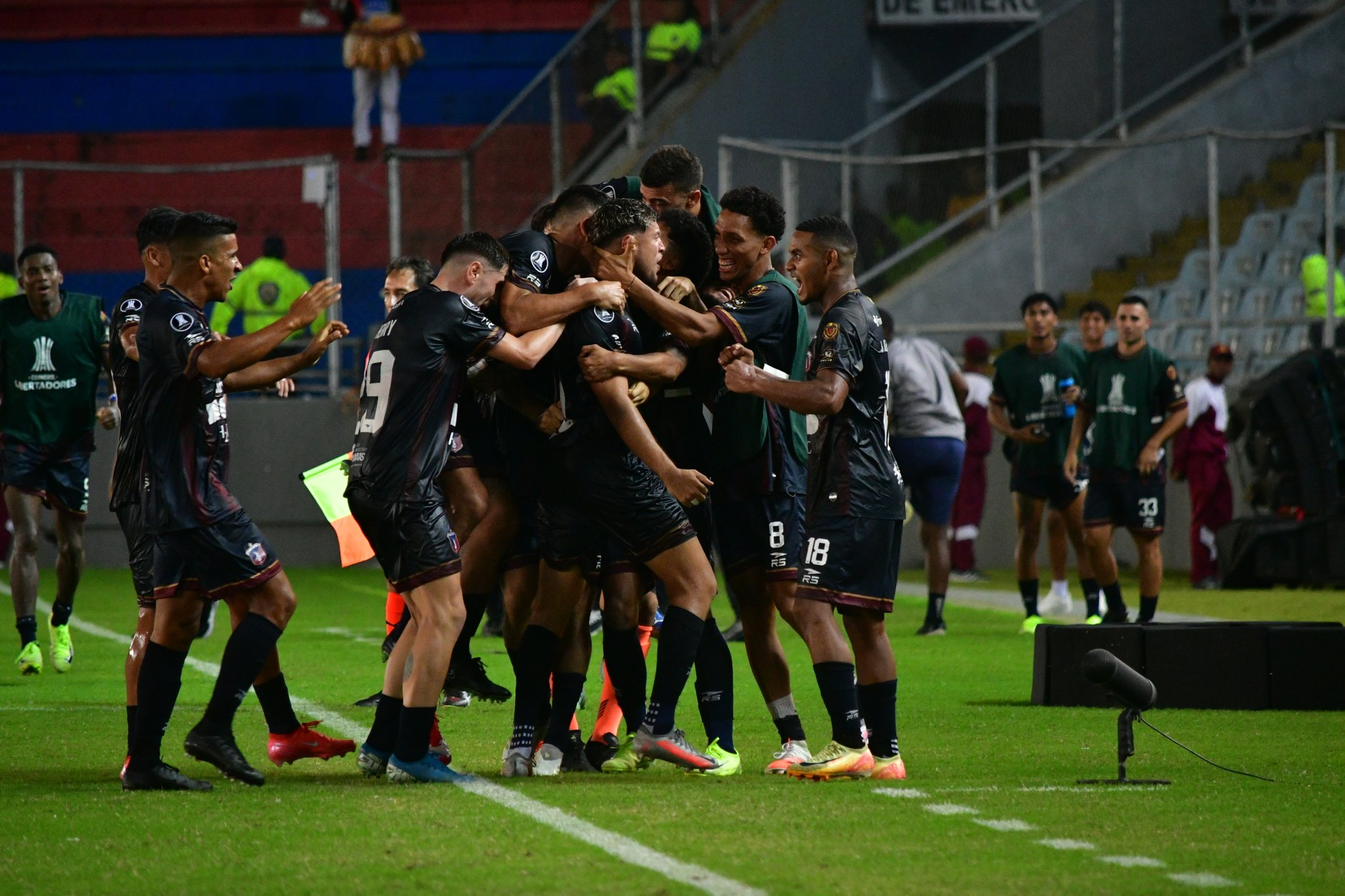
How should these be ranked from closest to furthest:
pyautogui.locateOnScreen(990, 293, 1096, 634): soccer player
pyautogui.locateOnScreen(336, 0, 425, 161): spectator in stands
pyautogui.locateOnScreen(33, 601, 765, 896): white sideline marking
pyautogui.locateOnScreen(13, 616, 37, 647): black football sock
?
pyautogui.locateOnScreen(33, 601, 765, 896): white sideline marking → pyautogui.locateOnScreen(13, 616, 37, 647): black football sock → pyautogui.locateOnScreen(990, 293, 1096, 634): soccer player → pyautogui.locateOnScreen(336, 0, 425, 161): spectator in stands

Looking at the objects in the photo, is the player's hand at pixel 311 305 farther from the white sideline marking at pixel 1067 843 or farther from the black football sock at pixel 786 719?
the white sideline marking at pixel 1067 843

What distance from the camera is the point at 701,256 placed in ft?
23.7

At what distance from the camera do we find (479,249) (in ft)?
21.4

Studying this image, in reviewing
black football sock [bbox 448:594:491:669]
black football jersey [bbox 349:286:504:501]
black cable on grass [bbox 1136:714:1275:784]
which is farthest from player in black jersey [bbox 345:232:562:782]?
black cable on grass [bbox 1136:714:1275:784]

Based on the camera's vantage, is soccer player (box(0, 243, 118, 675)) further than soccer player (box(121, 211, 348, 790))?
Yes

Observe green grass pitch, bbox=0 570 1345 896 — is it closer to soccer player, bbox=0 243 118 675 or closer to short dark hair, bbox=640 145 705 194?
soccer player, bbox=0 243 118 675

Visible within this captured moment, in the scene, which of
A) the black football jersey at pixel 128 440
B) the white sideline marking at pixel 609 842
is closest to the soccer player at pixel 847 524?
the white sideline marking at pixel 609 842

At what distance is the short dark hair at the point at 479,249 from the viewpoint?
6.52 m

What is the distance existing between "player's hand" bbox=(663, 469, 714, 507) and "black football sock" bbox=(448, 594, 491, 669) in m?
1.76

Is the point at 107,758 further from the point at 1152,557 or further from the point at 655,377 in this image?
the point at 1152,557

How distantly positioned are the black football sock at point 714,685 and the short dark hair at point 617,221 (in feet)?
4.80

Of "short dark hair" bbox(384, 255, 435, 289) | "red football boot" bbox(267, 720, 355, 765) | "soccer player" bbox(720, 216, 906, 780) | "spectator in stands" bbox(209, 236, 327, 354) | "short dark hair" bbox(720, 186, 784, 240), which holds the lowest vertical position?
"red football boot" bbox(267, 720, 355, 765)

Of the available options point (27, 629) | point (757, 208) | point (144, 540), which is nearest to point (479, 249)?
point (757, 208)

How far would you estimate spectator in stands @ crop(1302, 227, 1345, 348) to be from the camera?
16.9m
